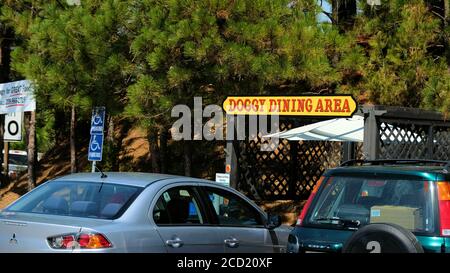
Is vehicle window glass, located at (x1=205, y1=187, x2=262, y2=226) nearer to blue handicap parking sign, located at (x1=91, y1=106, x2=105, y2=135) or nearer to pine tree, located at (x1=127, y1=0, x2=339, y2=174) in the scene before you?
pine tree, located at (x1=127, y1=0, x2=339, y2=174)

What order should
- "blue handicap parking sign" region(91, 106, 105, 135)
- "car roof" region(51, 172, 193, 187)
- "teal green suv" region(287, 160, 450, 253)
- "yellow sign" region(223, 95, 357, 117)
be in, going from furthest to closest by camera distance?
1. "blue handicap parking sign" region(91, 106, 105, 135)
2. "yellow sign" region(223, 95, 357, 117)
3. "car roof" region(51, 172, 193, 187)
4. "teal green suv" region(287, 160, 450, 253)

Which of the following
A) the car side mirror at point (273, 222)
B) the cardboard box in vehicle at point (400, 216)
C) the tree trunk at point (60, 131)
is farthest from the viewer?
the tree trunk at point (60, 131)

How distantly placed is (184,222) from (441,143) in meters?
10.2

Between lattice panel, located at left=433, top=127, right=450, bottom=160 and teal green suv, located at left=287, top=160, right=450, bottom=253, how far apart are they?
9721mm

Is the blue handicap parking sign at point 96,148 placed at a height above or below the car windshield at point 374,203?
above

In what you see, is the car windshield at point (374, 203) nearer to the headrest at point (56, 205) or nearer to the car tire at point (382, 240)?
the car tire at point (382, 240)

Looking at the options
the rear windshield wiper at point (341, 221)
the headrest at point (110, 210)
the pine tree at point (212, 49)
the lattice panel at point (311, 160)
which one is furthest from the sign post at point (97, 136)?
the rear windshield wiper at point (341, 221)

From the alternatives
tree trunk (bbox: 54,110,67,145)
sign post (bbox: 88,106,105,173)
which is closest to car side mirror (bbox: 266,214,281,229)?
sign post (bbox: 88,106,105,173)

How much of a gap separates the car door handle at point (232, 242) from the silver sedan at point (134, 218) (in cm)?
1

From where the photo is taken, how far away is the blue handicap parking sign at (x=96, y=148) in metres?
12.8

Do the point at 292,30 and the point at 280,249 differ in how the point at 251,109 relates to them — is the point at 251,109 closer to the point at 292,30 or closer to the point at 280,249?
the point at 292,30

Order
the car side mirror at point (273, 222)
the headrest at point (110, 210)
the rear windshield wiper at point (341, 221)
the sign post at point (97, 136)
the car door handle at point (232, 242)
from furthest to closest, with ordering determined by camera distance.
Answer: the sign post at point (97, 136)
the car side mirror at point (273, 222)
the car door handle at point (232, 242)
the headrest at point (110, 210)
the rear windshield wiper at point (341, 221)

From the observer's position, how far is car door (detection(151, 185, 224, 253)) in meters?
6.40
